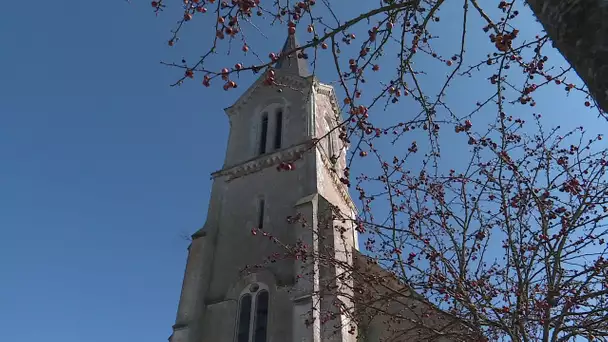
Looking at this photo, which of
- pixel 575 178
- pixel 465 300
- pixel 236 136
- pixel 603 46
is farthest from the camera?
pixel 236 136

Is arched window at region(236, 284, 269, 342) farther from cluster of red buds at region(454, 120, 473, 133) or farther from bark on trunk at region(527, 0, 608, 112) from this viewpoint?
bark on trunk at region(527, 0, 608, 112)

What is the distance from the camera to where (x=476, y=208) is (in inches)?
283

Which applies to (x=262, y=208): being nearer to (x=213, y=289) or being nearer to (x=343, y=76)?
(x=213, y=289)

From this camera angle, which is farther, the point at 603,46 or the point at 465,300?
the point at 465,300

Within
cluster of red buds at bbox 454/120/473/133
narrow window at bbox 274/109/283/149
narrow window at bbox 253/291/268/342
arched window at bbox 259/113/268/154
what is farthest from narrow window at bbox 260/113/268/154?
cluster of red buds at bbox 454/120/473/133

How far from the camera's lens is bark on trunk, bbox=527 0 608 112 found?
1.84 meters

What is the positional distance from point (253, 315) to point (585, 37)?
10552 millimetres

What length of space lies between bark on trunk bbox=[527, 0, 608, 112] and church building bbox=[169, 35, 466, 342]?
667 centimetres

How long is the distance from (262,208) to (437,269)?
811 cm

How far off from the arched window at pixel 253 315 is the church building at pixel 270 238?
2 centimetres

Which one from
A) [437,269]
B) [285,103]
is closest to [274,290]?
[437,269]

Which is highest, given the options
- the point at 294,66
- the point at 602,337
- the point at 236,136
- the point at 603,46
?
the point at 294,66

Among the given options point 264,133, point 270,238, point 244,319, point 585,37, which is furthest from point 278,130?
point 585,37

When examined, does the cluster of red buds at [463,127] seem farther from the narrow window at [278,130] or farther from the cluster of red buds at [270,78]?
the narrow window at [278,130]
